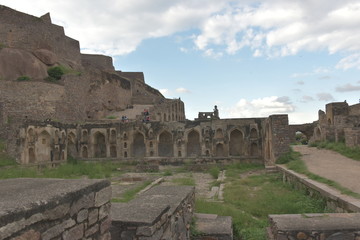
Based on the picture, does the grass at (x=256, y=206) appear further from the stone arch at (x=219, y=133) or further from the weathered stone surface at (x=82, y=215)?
the stone arch at (x=219, y=133)

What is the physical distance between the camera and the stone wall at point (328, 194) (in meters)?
6.57

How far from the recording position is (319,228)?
5023 millimetres

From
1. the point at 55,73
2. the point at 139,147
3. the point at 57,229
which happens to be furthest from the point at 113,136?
the point at 57,229

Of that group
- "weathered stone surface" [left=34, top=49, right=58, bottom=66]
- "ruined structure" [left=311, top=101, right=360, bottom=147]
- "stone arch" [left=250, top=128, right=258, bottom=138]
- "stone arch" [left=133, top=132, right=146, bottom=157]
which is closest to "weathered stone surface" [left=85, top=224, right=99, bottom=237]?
"ruined structure" [left=311, top=101, right=360, bottom=147]

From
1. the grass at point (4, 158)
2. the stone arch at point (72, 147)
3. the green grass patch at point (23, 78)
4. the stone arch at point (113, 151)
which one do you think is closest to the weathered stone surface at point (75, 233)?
the grass at point (4, 158)

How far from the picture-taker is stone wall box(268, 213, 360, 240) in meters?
4.95

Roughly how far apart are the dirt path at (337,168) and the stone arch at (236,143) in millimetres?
7592

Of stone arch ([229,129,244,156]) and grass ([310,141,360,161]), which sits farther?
stone arch ([229,129,244,156])

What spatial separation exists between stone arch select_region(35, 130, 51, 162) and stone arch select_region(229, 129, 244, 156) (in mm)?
12813

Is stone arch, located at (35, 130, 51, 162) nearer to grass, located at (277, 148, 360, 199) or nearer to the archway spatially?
the archway

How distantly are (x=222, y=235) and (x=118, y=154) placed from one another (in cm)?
1946

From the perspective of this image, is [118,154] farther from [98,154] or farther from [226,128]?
[226,128]

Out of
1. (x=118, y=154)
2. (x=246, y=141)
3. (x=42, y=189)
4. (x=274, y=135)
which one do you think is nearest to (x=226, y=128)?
(x=246, y=141)

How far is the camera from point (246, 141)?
2198 cm
